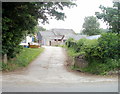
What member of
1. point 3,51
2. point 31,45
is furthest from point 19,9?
point 31,45

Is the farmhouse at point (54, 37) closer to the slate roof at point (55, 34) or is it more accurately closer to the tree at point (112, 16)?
the slate roof at point (55, 34)

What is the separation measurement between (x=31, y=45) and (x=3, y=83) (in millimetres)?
25446

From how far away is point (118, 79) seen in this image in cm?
821

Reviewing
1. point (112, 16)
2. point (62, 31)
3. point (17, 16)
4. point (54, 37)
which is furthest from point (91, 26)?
point (17, 16)

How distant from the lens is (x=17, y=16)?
11.4m

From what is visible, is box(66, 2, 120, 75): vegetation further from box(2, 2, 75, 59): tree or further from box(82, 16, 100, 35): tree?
box(82, 16, 100, 35): tree

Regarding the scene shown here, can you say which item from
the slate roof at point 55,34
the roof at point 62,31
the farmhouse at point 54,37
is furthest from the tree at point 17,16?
the roof at point 62,31

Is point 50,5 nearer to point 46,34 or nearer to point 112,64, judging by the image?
point 112,64

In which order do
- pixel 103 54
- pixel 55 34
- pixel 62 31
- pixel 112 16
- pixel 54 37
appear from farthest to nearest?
pixel 62 31 < pixel 55 34 < pixel 54 37 < pixel 112 16 < pixel 103 54

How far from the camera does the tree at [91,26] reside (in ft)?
187

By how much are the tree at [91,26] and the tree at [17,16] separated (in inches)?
1790

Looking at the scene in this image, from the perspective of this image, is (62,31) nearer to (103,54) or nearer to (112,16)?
(112,16)

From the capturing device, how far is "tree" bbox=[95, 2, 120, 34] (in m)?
10.8

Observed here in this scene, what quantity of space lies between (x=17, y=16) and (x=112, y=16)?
6617mm
